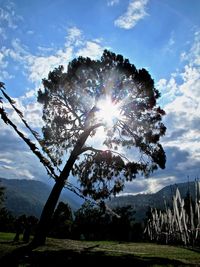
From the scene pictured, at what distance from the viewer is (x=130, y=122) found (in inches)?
876

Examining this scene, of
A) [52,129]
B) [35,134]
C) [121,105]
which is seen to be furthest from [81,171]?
[35,134]

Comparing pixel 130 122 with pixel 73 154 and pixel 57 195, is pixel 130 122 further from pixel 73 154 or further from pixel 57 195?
pixel 57 195

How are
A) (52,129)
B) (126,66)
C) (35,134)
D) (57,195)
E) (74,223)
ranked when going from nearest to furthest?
1. (35,134)
2. (57,195)
3. (126,66)
4. (52,129)
5. (74,223)

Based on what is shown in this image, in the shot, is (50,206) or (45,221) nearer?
(45,221)

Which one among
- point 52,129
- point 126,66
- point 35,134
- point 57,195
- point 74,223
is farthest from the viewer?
point 74,223

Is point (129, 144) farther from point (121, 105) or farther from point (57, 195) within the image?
point (57, 195)

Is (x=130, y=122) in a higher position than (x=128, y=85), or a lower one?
lower

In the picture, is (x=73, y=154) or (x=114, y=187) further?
(x=114, y=187)

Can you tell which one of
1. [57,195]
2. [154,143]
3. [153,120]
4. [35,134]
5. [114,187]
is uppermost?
[153,120]

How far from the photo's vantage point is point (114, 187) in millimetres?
22984

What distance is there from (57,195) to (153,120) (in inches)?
337

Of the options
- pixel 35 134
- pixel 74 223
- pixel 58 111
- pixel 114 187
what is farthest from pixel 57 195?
pixel 74 223

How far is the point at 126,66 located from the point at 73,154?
7.01 meters

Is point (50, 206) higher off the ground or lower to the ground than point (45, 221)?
higher
